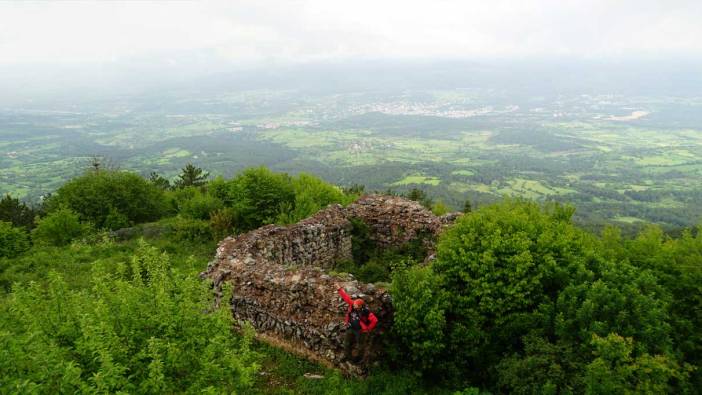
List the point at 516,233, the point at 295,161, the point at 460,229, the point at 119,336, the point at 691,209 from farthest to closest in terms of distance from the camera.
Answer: the point at 295,161
the point at 691,209
the point at 460,229
the point at 516,233
the point at 119,336

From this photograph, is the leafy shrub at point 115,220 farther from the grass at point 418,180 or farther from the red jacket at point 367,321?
the grass at point 418,180

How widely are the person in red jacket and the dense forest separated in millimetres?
542

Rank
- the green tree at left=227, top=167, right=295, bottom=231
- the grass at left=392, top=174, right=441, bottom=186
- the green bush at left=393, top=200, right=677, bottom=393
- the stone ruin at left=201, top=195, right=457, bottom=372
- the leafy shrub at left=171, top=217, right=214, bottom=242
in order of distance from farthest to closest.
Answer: the grass at left=392, top=174, right=441, bottom=186
the green tree at left=227, top=167, right=295, bottom=231
the leafy shrub at left=171, top=217, right=214, bottom=242
the stone ruin at left=201, top=195, right=457, bottom=372
the green bush at left=393, top=200, right=677, bottom=393

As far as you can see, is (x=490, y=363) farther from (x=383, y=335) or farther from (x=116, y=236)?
(x=116, y=236)

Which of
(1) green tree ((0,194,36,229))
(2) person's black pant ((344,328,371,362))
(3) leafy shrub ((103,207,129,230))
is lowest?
(1) green tree ((0,194,36,229))

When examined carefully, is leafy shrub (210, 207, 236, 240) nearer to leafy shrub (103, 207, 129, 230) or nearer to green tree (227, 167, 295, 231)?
green tree (227, 167, 295, 231)

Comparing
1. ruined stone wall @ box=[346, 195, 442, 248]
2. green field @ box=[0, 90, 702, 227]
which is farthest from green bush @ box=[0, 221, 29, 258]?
green field @ box=[0, 90, 702, 227]

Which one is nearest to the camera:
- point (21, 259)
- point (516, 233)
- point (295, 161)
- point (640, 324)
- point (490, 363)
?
point (640, 324)

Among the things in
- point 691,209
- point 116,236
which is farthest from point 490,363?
point 691,209

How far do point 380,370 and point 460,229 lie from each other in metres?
4.50

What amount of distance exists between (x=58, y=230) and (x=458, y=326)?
68.4 ft

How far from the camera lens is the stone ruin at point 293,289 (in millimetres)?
10891

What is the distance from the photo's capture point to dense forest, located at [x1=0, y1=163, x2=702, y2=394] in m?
5.89

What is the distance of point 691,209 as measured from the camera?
312ft
